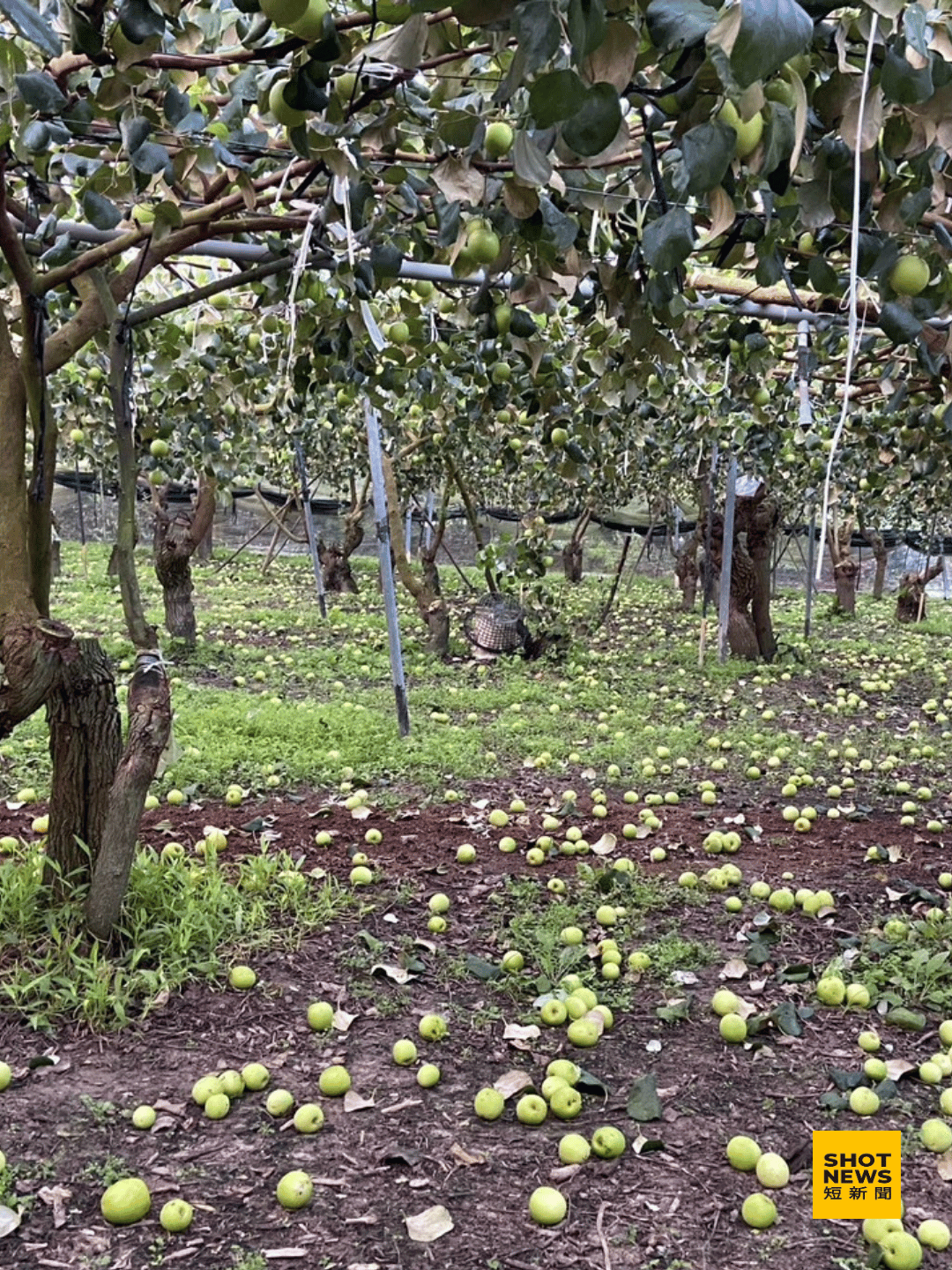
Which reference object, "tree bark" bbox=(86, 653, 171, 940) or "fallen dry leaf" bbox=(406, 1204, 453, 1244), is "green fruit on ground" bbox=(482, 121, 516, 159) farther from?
"fallen dry leaf" bbox=(406, 1204, 453, 1244)

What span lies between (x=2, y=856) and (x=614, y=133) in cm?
357

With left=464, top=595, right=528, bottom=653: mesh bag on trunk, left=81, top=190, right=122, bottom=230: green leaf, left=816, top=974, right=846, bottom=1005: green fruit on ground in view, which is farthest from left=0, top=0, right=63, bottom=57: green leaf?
left=464, top=595, right=528, bottom=653: mesh bag on trunk

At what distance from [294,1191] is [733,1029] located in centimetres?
123

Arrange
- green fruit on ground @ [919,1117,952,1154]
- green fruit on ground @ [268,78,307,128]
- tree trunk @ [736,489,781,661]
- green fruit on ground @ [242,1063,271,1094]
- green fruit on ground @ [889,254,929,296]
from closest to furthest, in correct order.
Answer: green fruit on ground @ [889,254,929,296] → green fruit on ground @ [268,78,307,128] → green fruit on ground @ [919,1117,952,1154] → green fruit on ground @ [242,1063,271,1094] → tree trunk @ [736,489,781,661]

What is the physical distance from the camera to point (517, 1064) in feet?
8.21

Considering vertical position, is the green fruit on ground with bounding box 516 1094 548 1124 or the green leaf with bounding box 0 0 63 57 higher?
the green leaf with bounding box 0 0 63 57

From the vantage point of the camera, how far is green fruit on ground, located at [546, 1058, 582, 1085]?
7.72 feet

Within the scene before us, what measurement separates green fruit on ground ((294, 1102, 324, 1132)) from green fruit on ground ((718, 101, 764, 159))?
208cm

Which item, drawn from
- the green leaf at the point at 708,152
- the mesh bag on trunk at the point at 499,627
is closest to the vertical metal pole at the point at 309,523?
the mesh bag on trunk at the point at 499,627

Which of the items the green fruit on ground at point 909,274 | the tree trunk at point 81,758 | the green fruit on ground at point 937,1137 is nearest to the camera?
the green fruit on ground at point 909,274

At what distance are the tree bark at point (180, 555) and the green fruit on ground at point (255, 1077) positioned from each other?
6.09 m

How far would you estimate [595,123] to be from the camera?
91cm

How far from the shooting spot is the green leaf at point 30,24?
40.6 inches

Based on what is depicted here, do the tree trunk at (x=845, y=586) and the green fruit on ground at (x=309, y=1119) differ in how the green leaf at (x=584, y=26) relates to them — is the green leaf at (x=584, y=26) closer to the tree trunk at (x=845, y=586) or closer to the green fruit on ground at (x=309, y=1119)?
the green fruit on ground at (x=309, y=1119)
